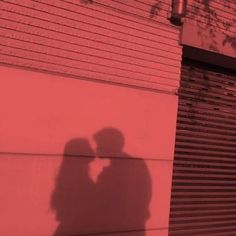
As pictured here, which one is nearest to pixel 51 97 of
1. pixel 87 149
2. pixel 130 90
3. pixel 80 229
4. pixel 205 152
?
pixel 87 149

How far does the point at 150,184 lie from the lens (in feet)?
17.8

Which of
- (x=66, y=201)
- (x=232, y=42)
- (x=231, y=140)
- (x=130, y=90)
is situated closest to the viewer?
(x=66, y=201)

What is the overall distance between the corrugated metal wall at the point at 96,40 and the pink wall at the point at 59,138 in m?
0.15

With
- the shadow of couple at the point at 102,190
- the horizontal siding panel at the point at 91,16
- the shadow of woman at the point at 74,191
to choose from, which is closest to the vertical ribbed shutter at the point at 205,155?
the shadow of couple at the point at 102,190

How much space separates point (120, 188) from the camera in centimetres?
518

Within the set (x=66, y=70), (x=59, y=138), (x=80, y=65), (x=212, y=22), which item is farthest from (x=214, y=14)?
(x=59, y=138)

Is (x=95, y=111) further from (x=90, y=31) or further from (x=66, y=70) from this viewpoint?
(x=90, y=31)

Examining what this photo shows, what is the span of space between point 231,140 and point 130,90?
2.46m

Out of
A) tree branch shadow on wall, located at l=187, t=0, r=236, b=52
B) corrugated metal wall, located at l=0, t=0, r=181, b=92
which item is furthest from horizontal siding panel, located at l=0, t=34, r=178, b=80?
tree branch shadow on wall, located at l=187, t=0, r=236, b=52

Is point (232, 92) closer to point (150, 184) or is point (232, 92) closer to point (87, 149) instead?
point (150, 184)

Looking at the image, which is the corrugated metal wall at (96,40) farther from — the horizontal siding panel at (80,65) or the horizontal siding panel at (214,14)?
the horizontal siding panel at (214,14)

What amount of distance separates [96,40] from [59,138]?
118 centimetres

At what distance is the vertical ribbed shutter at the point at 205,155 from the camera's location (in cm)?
638

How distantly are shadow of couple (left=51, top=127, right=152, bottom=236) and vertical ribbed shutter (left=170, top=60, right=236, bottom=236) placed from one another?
43.8 inches
